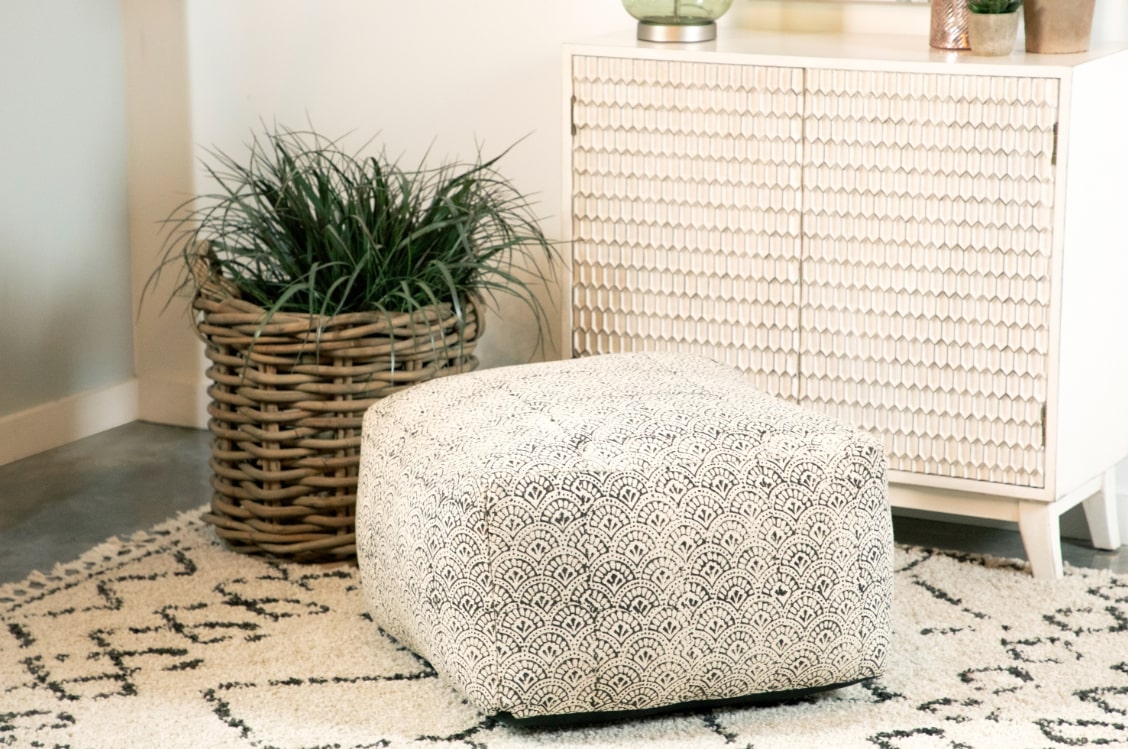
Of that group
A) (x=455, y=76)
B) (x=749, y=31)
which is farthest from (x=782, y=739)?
(x=455, y=76)

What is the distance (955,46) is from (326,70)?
1413mm

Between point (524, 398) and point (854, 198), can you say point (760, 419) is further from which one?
point (854, 198)

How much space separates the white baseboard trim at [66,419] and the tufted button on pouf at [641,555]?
1529mm

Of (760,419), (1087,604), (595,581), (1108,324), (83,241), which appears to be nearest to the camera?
(595,581)

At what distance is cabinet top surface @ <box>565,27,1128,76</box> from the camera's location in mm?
2340

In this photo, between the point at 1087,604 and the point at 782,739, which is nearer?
the point at 782,739

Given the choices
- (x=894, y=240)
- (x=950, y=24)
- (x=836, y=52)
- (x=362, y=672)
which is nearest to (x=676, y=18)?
(x=836, y=52)

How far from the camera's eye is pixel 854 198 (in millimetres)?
2473

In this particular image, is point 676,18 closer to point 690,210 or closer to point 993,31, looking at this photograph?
point 690,210

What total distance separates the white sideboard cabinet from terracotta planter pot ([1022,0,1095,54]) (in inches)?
1.4

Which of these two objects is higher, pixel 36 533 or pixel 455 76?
pixel 455 76

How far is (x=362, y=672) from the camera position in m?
2.12

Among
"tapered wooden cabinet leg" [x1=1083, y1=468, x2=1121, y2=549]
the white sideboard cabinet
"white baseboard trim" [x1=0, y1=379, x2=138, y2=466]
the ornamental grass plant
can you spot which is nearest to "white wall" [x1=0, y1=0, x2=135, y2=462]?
"white baseboard trim" [x1=0, y1=379, x2=138, y2=466]

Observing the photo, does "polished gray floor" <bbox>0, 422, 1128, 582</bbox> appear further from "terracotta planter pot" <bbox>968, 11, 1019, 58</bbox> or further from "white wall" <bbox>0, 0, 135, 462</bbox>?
"terracotta planter pot" <bbox>968, 11, 1019, 58</bbox>
